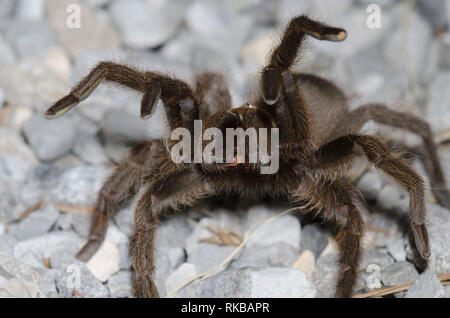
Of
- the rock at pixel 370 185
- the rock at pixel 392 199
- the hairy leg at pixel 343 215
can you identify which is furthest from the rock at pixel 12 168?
the rock at pixel 392 199

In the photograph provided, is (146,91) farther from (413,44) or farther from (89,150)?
(413,44)

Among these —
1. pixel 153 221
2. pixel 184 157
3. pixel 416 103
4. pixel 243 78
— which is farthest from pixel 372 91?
pixel 153 221

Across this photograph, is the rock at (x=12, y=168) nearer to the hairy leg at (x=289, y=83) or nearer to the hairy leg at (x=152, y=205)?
the hairy leg at (x=152, y=205)

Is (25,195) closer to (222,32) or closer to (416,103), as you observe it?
(222,32)

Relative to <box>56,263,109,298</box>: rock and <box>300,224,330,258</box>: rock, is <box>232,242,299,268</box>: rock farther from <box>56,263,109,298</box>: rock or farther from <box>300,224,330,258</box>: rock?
<box>56,263,109,298</box>: rock

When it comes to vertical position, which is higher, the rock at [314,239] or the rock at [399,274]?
the rock at [314,239]

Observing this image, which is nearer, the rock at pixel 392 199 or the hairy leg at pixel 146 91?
the hairy leg at pixel 146 91

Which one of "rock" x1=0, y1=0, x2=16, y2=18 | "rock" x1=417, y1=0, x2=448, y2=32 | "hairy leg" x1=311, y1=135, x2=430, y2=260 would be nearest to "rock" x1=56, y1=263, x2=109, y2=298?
"hairy leg" x1=311, y1=135, x2=430, y2=260
